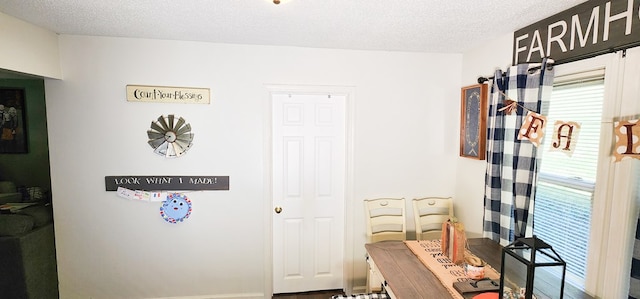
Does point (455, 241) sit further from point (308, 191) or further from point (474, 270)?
point (308, 191)

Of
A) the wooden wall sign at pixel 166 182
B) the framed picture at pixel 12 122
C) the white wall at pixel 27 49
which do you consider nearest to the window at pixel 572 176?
the wooden wall sign at pixel 166 182

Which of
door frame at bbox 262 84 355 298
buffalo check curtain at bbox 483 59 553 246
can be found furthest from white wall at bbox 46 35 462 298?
buffalo check curtain at bbox 483 59 553 246

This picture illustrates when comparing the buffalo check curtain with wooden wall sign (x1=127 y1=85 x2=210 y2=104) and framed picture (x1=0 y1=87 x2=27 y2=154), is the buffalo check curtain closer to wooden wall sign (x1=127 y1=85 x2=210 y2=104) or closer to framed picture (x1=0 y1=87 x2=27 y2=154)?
wooden wall sign (x1=127 y1=85 x2=210 y2=104)

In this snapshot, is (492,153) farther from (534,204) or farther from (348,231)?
(348,231)

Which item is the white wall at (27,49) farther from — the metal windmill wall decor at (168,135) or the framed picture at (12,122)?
the metal windmill wall decor at (168,135)

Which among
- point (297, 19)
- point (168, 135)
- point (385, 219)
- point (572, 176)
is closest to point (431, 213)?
point (385, 219)

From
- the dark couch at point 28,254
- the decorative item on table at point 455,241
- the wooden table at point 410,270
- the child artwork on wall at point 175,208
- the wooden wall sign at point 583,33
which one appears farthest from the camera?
the child artwork on wall at point 175,208

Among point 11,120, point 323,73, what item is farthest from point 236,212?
point 11,120

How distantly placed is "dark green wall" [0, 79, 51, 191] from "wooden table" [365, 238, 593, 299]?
2.73m

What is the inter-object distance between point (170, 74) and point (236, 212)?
49.9 inches

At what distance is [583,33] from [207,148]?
2.62 metres

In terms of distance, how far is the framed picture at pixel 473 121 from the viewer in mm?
2303

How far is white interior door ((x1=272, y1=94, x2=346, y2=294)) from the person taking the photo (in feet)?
8.57

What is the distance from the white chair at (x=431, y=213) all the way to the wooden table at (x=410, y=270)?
47 cm
